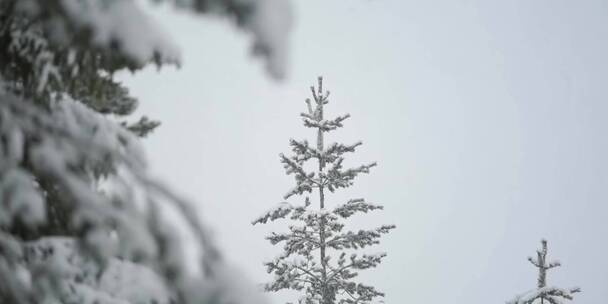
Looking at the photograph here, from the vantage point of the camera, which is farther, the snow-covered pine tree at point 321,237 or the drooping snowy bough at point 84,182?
the snow-covered pine tree at point 321,237

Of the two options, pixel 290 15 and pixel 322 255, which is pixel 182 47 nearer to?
pixel 290 15

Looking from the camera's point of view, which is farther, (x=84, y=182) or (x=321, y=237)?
(x=321, y=237)

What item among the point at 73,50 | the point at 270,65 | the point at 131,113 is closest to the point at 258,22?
the point at 270,65

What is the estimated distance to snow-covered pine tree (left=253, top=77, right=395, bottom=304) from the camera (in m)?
12.0

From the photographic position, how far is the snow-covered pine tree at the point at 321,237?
39.3ft

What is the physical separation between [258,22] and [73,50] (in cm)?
162

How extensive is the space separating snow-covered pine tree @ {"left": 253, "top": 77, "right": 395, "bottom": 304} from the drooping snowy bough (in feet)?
29.4

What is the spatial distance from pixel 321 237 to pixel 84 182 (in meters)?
10.3

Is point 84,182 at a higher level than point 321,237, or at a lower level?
lower

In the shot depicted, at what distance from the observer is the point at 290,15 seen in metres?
1.75

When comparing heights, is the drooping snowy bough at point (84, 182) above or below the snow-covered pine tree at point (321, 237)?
below

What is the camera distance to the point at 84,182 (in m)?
2.31

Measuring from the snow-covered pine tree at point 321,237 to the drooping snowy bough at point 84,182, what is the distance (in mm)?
8972

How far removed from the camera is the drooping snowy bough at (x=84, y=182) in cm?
176
